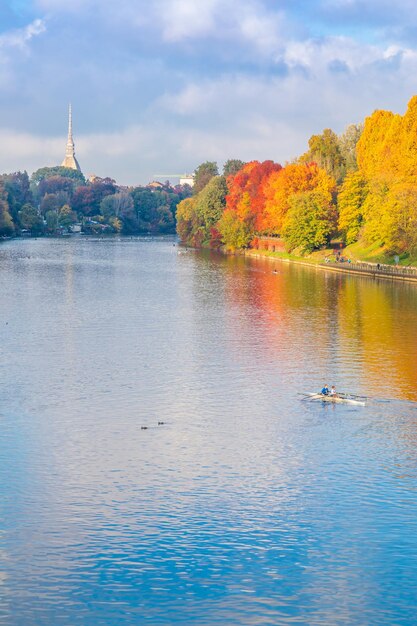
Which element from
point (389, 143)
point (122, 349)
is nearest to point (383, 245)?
point (389, 143)

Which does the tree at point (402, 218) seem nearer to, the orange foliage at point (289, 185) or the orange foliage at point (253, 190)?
the orange foliage at point (289, 185)

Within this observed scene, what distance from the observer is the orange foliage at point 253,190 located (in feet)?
536

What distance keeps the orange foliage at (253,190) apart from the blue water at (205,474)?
90075 millimetres

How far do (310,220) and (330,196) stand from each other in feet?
21.0

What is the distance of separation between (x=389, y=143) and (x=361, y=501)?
4013 inches

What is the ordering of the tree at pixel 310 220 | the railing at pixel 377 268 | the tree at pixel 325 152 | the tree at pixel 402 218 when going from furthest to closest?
the tree at pixel 325 152, the tree at pixel 310 220, the tree at pixel 402 218, the railing at pixel 377 268

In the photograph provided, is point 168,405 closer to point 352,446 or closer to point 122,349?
point 352,446

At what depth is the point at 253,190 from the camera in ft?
550

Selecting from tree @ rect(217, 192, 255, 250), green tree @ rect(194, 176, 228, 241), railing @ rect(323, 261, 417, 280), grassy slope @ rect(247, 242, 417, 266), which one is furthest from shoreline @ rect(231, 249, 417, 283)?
green tree @ rect(194, 176, 228, 241)

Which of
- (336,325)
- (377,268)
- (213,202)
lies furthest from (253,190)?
(336,325)

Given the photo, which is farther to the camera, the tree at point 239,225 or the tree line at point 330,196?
the tree at point 239,225

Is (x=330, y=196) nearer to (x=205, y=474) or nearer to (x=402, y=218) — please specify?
(x=402, y=218)

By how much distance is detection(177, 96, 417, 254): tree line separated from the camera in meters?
115

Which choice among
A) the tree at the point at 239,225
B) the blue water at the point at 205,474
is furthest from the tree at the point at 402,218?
the tree at the point at 239,225
